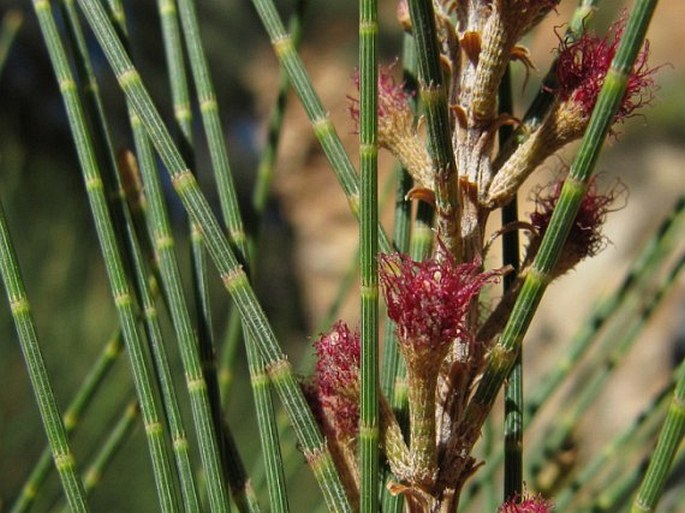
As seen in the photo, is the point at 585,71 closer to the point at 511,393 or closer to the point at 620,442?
the point at 511,393

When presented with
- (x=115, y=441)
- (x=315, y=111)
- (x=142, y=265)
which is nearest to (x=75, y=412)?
(x=115, y=441)

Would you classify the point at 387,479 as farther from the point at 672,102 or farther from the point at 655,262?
the point at 672,102

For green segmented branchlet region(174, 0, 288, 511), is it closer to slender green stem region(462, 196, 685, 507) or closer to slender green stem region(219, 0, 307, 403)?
slender green stem region(219, 0, 307, 403)

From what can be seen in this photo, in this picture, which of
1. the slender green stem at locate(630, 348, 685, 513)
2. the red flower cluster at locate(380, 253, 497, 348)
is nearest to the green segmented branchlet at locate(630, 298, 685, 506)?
the slender green stem at locate(630, 348, 685, 513)

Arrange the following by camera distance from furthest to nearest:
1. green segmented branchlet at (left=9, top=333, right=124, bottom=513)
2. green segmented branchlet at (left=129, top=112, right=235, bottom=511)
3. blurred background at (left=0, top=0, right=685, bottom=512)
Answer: blurred background at (left=0, top=0, right=685, bottom=512) < green segmented branchlet at (left=9, top=333, right=124, bottom=513) < green segmented branchlet at (left=129, top=112, right=235, bottom=511)

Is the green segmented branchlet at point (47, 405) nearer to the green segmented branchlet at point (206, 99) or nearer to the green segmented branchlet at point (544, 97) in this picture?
the green segmented branchlet at point (206, 99)

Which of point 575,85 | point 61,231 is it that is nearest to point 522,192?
point 61,231
